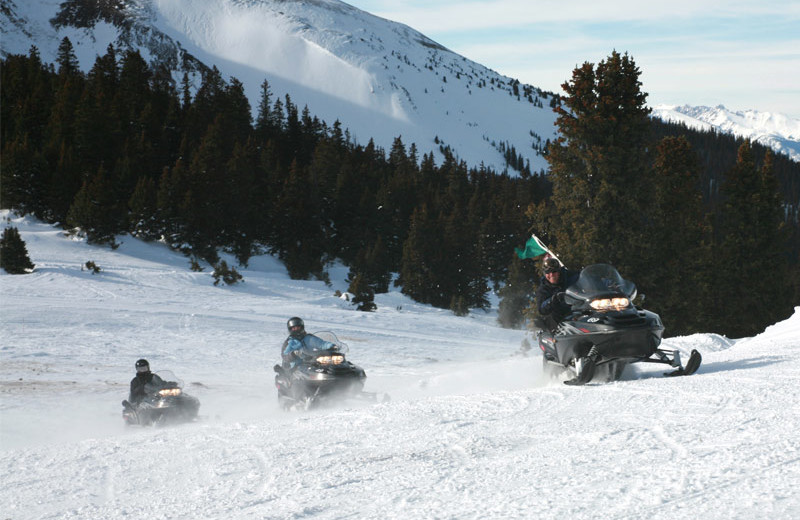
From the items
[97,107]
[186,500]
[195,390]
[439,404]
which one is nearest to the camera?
[186,500]

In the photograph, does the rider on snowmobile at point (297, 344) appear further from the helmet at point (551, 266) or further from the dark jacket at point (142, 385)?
the helmet at point (551, 266)

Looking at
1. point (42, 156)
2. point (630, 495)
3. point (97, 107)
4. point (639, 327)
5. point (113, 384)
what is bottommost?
point (113, 384)

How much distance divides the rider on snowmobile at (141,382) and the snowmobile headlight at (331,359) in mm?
2921

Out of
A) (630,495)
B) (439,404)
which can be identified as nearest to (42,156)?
(439,404)

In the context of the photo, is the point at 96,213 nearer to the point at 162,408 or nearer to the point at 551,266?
the point at 162,408

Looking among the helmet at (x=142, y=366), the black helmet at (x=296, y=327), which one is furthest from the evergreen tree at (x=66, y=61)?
the black helmet at (x=296, y=327)

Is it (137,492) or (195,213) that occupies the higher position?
(195,213)

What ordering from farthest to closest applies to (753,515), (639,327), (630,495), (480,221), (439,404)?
1. (480,221)
2. (639,327)
3. (439,404)
4. (630,495)
5. (753,515)

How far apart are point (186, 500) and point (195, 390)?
1166 cm

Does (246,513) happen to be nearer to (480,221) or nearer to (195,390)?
(195,390)

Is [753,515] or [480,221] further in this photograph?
[480,221]

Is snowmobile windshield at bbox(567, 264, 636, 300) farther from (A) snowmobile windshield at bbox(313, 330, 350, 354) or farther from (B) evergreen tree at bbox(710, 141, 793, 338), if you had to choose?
(B) evergreen tree at bbox(710, 141, 793, 338)

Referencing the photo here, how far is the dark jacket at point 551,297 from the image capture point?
32.2 feet

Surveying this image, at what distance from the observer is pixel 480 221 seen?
6819 centimetres
